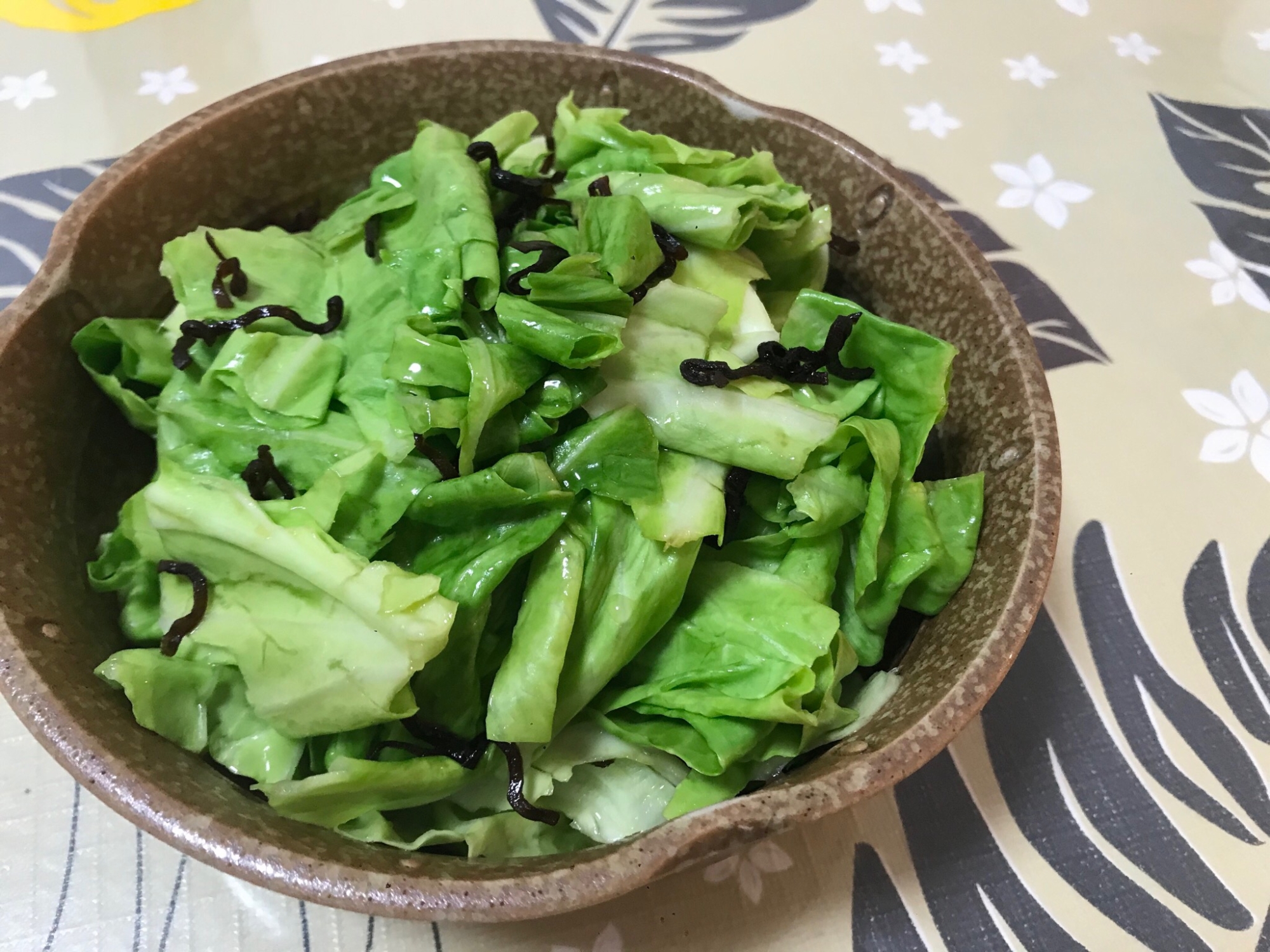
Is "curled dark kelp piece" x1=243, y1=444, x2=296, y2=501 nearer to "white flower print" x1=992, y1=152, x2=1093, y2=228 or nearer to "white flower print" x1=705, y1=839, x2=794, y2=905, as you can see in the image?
"white flower print" x1=705, y1=839, x2=794, y2=905

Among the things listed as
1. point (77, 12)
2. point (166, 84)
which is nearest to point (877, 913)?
point (166, 84)

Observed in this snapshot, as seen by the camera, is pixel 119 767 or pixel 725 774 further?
pixel 725 774

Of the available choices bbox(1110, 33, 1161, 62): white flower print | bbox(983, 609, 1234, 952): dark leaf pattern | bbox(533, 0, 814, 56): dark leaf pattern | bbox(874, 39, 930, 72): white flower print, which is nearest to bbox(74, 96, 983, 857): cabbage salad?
bbox(983, 609, 1234, 952): dark leaf pattern

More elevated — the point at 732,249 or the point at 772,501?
the point at 732,249

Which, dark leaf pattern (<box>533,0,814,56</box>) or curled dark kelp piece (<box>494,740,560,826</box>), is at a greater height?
dark leaf pattern (<box>533,0,814,56</box>)

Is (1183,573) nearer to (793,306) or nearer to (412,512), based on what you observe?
(793,306)

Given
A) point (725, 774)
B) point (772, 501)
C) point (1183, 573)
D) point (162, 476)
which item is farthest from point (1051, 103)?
point (162, 476)

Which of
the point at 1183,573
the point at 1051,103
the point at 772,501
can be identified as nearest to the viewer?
the point at 772,501
